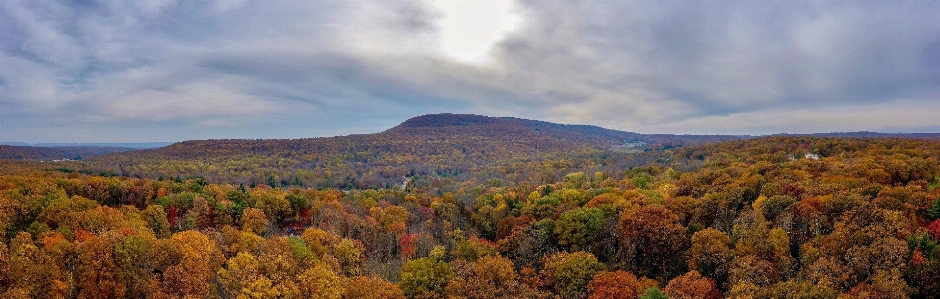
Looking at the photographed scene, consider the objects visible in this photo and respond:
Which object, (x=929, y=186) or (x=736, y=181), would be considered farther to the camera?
(x=736, y=181)

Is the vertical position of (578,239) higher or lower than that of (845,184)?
lower

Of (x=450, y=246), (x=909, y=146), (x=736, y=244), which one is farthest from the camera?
(x=909, y=146)

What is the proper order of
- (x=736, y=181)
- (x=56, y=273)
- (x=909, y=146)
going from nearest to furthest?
(x=56, y=273) → (x=736, y=181) → (x=909, y=146)

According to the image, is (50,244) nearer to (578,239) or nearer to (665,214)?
(578,239)

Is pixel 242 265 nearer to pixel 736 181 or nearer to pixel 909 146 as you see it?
pixel 736 181

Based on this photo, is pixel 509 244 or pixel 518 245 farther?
pixel 509 244

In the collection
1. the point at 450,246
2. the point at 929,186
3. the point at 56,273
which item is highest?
the point at 929,186

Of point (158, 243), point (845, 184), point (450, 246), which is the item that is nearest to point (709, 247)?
point (845, 184)
